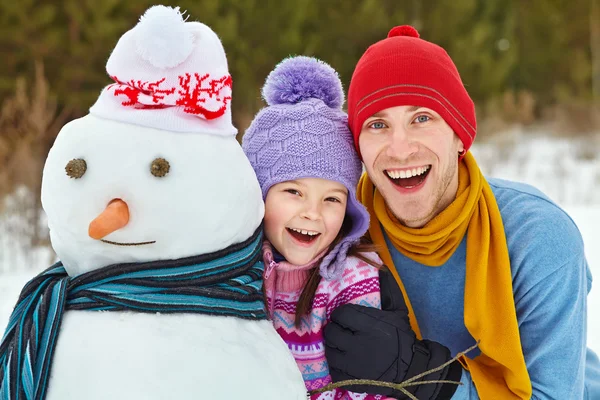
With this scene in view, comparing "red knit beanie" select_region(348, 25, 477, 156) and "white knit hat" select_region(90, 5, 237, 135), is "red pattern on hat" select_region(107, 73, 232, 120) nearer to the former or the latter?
"white knit hat" select_region(90, 5, 237, 135)

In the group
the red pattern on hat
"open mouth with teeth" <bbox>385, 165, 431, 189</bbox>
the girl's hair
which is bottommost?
the girl's hair

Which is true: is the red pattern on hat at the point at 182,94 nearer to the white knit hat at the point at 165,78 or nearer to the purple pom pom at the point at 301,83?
the white knit hat at the point at 165,78

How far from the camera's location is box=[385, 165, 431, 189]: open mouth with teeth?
170 centimetres

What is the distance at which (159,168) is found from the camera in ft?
3.74

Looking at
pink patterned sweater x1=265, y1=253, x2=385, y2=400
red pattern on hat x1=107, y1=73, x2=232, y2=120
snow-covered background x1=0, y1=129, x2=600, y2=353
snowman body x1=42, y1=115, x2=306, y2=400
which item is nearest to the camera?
snowman body x1=42, y1=115, x2=306, y2=400

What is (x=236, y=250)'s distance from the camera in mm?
1242

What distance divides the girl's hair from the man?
0.27 feet

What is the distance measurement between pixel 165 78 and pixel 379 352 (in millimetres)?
774

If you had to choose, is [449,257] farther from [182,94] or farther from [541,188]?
[541,188]

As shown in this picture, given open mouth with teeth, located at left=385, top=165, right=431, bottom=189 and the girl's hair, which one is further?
open mouth with teeth, located at left=385, top=165, right=431, bottom=189

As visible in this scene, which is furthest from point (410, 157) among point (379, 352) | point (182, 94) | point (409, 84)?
point (182, 94)

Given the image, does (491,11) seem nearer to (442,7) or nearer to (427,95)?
(442,7)

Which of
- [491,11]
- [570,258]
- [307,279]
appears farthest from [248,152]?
[491,11]

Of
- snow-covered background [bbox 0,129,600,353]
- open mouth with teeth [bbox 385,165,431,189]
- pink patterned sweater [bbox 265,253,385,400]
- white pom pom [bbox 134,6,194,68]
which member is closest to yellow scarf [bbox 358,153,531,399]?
open mouth with teeth [bbox 385,165,431,189]
